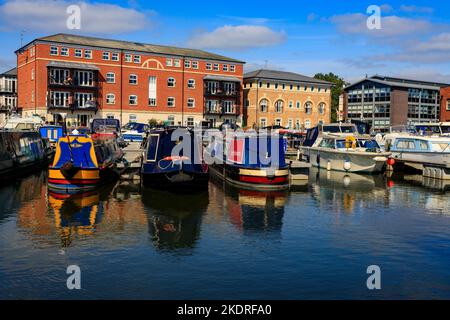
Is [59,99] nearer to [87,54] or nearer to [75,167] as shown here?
[87,54]

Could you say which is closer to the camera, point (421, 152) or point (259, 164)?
point (259, 164)

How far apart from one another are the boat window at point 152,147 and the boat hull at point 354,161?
16295mm

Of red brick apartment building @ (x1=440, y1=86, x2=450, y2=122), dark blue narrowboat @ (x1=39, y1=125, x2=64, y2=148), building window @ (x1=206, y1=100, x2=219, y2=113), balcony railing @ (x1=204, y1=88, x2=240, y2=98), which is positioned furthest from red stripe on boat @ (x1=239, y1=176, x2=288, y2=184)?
red brick apartment building @ (x1=440, y1=86, x2=450, y2=122)

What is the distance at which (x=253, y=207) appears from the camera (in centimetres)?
2200

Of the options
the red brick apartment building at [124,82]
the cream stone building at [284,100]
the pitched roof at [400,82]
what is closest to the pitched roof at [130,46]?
the red brick apartment building at [124,82]

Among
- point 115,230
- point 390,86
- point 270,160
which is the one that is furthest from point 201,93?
point 115,230

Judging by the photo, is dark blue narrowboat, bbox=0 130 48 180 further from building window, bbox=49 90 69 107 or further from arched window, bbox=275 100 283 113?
arched window, bbox=275 100 283 113

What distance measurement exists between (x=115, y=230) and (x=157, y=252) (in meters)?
3.06

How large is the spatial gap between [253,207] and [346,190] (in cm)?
843

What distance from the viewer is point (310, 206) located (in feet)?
74.5

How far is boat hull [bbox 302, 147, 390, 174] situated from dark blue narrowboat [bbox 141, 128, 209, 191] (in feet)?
46.4

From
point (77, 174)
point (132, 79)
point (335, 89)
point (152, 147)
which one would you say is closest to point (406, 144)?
point (152, 147)

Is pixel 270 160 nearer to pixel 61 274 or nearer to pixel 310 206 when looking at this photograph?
pixel 310 206
